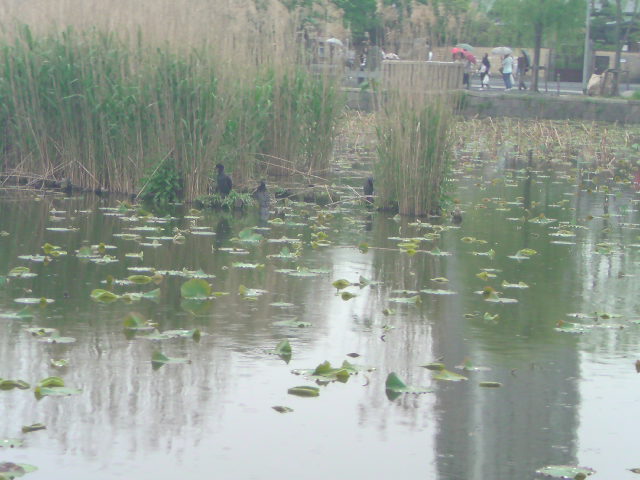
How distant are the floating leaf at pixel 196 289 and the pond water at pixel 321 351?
0.17 metres

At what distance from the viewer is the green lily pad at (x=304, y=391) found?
5.87 metres

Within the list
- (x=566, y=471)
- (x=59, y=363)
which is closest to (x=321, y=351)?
(x=59, y=363)

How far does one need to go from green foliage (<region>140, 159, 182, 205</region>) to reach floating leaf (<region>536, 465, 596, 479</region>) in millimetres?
8676

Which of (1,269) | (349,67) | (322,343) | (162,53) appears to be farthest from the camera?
(349,67)

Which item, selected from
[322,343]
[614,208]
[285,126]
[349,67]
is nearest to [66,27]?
[285,126]

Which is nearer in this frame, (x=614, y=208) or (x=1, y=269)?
(x=1, y=269)

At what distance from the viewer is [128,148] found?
44.4 feet

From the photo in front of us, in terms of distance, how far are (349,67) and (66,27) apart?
522cm

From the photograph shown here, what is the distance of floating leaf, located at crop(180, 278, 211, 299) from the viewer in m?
7.94

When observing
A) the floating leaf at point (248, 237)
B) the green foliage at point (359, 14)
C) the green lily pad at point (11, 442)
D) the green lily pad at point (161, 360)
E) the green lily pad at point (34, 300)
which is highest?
the green foliage at point (359, 14)

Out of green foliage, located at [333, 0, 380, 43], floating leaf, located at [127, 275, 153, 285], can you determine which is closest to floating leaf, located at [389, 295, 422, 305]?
floating leaf, located at [127, 275, 153, 285]

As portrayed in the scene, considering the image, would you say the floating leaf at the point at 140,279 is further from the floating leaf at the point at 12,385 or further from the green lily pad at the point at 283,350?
the floating leaf at the point at 12,385

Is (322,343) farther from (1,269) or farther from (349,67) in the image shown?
(349,67)

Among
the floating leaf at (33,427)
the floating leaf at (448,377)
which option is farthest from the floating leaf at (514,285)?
the floating leaf at (33,427)
